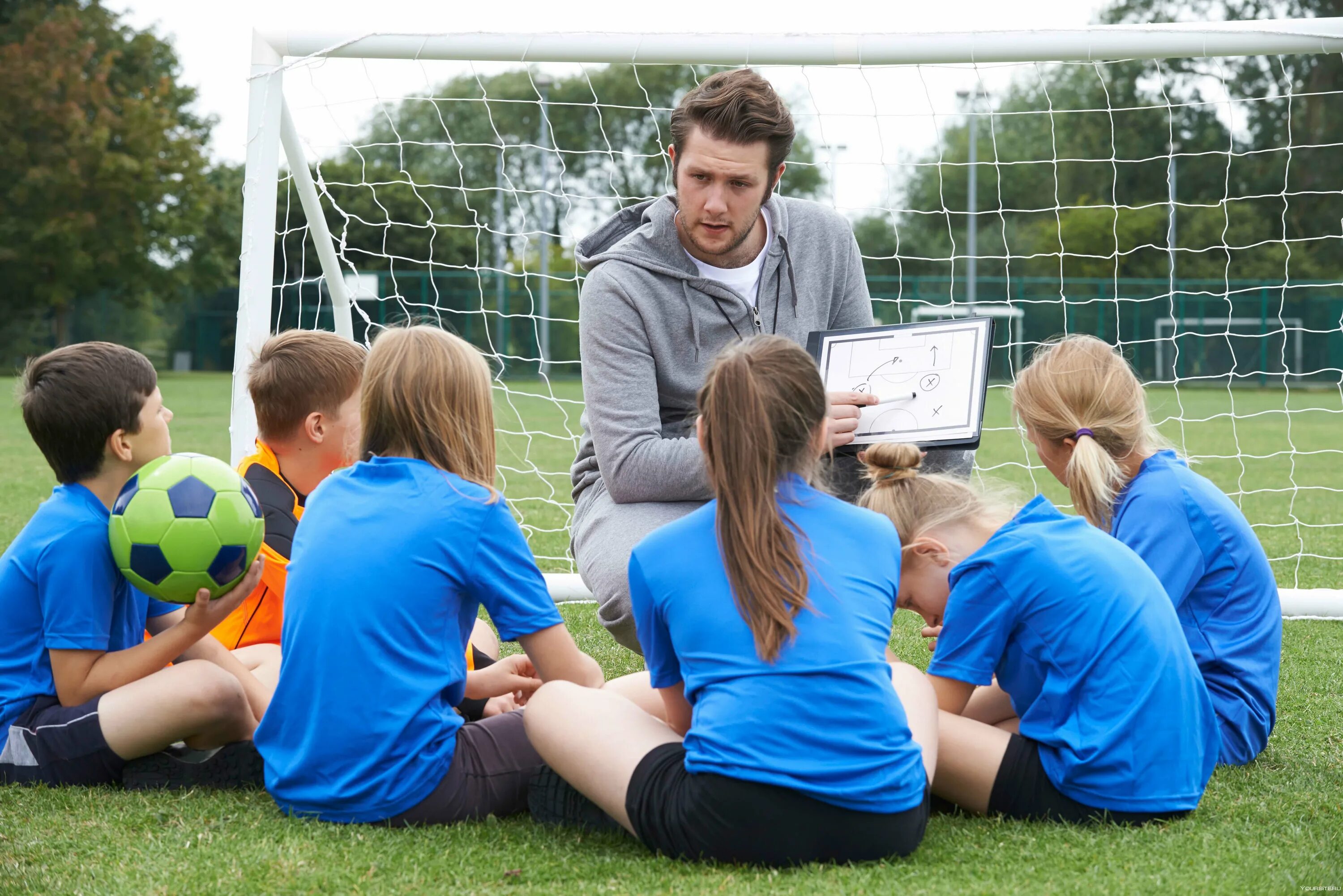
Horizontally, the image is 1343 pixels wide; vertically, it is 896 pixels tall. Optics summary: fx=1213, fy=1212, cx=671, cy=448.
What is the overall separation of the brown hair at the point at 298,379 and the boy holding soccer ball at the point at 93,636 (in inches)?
17.4

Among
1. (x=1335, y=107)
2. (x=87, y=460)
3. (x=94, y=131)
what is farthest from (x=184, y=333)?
(x=87, y=460)

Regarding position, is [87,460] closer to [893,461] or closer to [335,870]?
[335,870]

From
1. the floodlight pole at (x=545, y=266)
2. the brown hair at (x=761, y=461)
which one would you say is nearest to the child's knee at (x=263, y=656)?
the brown hair at (x=761, y=461)

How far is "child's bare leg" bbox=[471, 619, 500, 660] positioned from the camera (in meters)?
3.33

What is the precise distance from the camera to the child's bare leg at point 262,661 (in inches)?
113

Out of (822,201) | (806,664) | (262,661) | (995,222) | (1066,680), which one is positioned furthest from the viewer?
(995,222)

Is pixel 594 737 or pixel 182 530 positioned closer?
pixel 594 737

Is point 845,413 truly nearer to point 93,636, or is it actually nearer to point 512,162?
point 93,636

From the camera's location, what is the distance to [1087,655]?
223cm

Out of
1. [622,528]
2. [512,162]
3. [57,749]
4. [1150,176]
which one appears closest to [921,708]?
[622,528]

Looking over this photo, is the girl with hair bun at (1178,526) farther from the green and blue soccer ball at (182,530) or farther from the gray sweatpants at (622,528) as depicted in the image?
the green and blue soccer ball at (182,530)

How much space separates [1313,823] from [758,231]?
207 centimetres

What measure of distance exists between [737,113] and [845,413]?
82 centimetres

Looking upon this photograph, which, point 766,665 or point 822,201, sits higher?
point 822,201
